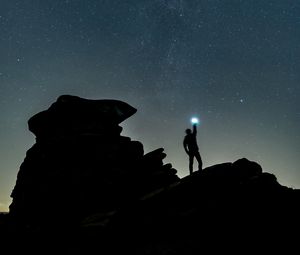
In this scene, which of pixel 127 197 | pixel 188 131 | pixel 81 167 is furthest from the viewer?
pixel 81 167

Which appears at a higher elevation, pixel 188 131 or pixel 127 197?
pixel 188 131

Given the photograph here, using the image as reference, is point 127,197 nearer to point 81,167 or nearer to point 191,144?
point 81,167

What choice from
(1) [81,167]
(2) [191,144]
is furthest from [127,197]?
(2) [191,144]

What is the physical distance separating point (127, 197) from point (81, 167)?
4.65 m

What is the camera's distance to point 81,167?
73.0 feet

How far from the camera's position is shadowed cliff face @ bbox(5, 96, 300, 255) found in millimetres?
12383

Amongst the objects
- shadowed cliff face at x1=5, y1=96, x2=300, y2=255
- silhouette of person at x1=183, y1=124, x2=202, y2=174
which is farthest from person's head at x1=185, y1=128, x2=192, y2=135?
shadowed cliff face at x1=5, y1=96, x2=300, y2=255

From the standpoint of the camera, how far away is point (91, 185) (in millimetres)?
20969

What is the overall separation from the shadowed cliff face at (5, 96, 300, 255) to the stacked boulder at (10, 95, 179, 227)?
0.08 meters

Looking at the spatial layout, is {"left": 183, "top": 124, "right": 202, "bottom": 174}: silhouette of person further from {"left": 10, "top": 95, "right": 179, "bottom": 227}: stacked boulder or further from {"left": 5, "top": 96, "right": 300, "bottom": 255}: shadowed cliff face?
{"left": 10, "top": 95, "right": 179, "bottom": 227}: stacked boulder

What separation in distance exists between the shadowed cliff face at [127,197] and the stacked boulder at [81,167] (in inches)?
3.0

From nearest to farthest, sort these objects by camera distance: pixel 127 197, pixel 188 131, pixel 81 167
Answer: pixel 188 131, pixel 127 197, pixel 81 167

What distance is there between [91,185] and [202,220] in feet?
34.4

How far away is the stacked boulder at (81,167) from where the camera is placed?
2058cm
